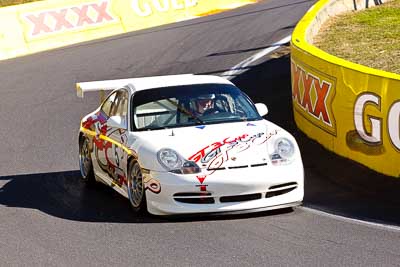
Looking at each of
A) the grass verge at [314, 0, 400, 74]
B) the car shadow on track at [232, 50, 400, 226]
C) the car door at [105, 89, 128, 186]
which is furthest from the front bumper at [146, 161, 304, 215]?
the grass verge at [314, 0, 400, 74]

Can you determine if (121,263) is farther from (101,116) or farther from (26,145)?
(26,145)

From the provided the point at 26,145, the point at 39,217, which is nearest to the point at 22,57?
the point at 26,145

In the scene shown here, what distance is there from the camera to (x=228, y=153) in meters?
10.1

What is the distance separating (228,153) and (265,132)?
650mm

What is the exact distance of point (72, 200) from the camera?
1154cm

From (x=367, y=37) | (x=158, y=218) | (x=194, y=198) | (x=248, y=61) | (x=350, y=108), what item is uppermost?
(x=194, y=198)

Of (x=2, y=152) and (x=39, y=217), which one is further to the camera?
(x=2, y=152)

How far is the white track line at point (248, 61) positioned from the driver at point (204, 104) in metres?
9.73

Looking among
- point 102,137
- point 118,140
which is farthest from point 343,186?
point 102,137

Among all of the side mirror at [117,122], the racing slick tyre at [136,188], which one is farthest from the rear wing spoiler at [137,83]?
the racing slick tyre at [136,188]

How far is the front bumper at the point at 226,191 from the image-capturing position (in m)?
9.93

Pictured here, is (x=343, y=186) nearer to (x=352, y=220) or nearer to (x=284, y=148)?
(x=284, y=148)

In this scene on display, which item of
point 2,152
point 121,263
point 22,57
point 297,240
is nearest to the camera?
point 121,263

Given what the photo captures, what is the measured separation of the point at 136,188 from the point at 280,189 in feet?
4.93
